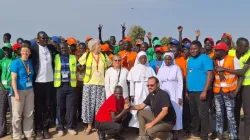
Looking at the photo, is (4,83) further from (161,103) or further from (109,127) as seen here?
(161,103)

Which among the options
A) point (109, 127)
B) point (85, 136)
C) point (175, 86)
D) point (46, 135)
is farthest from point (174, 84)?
point (46, 135)

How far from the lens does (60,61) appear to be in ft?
24.0

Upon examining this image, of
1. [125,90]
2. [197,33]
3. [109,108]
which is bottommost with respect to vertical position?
[109,108]

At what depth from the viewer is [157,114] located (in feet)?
20.5

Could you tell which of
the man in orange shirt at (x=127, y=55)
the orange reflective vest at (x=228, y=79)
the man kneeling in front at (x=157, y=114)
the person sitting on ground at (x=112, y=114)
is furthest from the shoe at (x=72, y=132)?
the orange reflective vest at (x=228, y=79)

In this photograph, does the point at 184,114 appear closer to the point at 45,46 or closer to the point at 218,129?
the point at 218,129

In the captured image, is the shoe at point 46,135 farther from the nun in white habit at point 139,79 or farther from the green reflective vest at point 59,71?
the nun in white habit at point 139,79

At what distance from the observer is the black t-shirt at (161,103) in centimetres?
616

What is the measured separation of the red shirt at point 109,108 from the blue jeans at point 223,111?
84.7 inches

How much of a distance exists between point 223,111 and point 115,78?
260cm

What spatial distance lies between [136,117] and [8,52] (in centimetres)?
363

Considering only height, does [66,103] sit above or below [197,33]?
below

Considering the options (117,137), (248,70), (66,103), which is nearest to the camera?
(248,70)

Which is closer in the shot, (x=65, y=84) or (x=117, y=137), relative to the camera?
(x=117, y=137)
